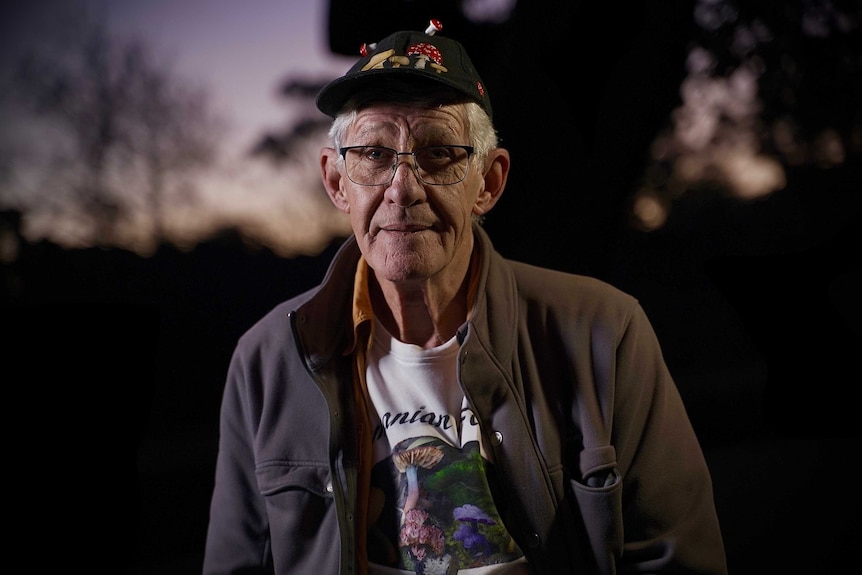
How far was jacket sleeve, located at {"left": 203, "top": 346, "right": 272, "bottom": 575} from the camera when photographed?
4.91 feet

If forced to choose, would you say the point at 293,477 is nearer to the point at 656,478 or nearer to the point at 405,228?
the point at 405,228

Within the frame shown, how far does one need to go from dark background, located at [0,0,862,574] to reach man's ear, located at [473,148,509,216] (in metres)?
0.25

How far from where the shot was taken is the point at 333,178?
1.47m

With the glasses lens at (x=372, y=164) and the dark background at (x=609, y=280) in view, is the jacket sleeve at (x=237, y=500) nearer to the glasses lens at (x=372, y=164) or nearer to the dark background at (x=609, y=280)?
the dark background at (x=609, y=280)

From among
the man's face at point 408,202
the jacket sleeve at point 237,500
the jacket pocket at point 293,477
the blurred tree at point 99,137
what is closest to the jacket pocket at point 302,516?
the jacket pocket at point 293,477

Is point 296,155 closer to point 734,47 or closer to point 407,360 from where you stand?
point 407,360

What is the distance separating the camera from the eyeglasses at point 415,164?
1.32 meters

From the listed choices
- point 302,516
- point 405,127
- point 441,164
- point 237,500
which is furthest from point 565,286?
point 237,500

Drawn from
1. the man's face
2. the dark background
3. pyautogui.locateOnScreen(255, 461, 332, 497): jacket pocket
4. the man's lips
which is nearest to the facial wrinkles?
the man's face

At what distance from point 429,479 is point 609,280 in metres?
0.72

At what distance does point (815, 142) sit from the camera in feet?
5.72

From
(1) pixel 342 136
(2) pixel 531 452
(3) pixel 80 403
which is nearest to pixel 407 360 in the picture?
(2) pixel 531 452

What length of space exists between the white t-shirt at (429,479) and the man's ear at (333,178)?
33 centimetres

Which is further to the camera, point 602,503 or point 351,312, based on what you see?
point 351,312
